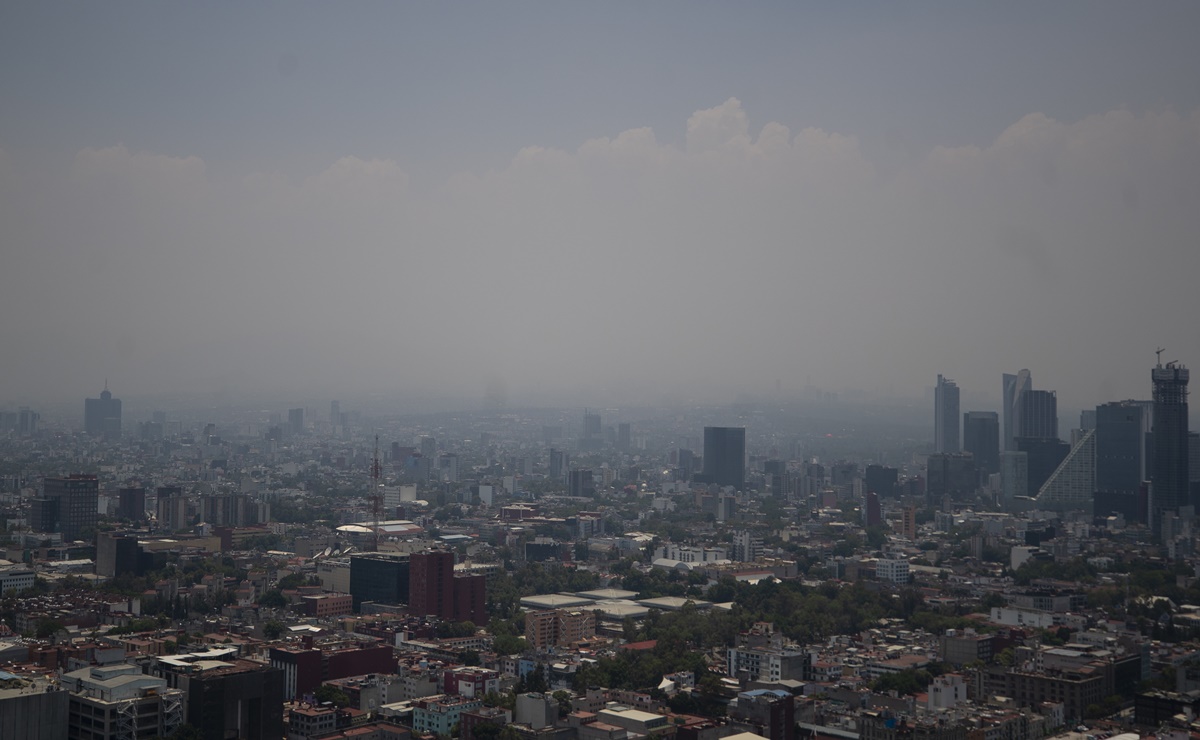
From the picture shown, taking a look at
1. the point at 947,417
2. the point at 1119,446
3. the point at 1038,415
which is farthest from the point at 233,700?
the point at 947,417

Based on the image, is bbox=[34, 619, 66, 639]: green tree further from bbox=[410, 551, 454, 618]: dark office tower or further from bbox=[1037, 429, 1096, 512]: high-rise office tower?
bbox=[1037, 429, 1096, 512]: high-rise office tower

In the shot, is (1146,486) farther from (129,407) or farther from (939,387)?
(129,407)

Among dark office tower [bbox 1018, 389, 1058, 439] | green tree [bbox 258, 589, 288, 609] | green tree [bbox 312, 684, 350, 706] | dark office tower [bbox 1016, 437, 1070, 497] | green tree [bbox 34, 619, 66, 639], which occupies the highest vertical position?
dark office tower [bbox 1018, 389, 1058, 439]

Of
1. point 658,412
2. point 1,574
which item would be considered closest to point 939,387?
point 658,412

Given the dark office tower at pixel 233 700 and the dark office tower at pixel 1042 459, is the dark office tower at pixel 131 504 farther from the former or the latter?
the dark office tower at pixel 1042 459

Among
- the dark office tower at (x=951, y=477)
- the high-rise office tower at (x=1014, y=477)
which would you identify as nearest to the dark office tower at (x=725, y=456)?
the dark office tower at (x=951, y=477)

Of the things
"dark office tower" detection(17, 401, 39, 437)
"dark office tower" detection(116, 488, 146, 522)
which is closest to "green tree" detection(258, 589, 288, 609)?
"dark office tower" detection(116, 488, 146, 522)
